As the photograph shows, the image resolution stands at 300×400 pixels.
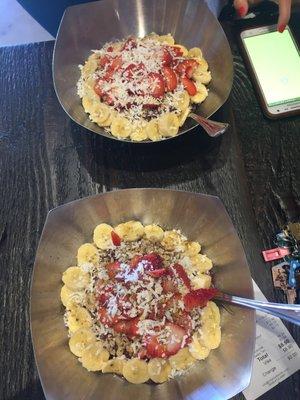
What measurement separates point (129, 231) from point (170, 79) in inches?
20.7

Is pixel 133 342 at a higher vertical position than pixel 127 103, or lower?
lower

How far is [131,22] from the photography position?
5.18 feet

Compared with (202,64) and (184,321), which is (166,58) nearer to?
(202,64)

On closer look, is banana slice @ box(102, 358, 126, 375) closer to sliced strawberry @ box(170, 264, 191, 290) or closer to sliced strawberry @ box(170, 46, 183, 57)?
sliced strawberry @ box(170, 264, 191, 290)

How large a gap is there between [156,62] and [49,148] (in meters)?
0.46

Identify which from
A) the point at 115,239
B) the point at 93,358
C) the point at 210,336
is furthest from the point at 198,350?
the point at 115,239

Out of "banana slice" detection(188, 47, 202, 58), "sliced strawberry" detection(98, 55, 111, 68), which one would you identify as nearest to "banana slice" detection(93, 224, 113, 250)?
"sliced strawberry" detection(98, 55, 111, 68)

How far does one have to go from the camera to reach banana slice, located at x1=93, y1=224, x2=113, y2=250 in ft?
4.18

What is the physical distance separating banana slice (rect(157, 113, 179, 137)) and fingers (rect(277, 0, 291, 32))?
1.72 ft

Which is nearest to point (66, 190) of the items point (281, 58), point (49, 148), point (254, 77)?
point (49, 148)

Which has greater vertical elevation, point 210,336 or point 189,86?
point 189,86

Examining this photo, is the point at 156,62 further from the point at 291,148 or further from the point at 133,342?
the point at 133,342

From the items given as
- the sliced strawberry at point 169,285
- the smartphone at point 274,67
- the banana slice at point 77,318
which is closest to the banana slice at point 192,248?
the sliced strawberry at point 169,285

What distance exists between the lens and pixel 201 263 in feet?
4.07
